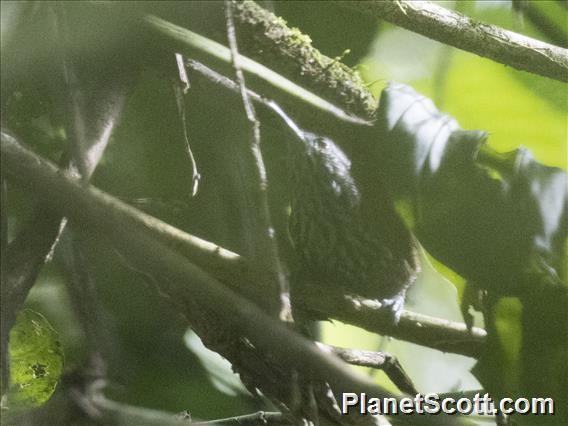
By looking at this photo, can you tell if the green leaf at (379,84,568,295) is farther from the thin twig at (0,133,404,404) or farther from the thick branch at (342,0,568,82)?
the thin twig at (0,133,404,404)

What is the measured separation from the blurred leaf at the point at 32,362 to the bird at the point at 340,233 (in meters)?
0.38

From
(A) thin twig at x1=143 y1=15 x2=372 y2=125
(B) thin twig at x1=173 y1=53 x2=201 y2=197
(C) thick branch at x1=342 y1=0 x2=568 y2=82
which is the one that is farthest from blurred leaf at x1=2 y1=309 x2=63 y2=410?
(C) thick branch at x1=342 y1=0 x2=568 y2=82

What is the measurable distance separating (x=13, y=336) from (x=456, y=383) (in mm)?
670

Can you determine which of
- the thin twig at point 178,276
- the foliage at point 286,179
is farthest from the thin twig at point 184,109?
the thin twig at point 178,276

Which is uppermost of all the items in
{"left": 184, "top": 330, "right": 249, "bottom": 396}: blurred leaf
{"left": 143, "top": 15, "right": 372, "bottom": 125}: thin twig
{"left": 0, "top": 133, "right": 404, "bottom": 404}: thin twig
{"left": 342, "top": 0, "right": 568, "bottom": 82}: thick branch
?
{"left": 342, "top": 0, "right": 568, "bottom": 82}: thick branch

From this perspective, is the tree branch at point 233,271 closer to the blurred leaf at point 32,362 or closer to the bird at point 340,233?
the bird at point 340,233

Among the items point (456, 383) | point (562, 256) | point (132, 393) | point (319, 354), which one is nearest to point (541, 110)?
point (562, 256)

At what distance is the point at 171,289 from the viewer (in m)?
0.95

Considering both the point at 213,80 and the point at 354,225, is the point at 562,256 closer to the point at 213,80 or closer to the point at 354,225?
the point at 354,225

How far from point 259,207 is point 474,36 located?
0.48m

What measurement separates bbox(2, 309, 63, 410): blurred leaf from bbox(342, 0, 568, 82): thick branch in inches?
26.9

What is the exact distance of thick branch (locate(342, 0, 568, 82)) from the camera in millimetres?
1113

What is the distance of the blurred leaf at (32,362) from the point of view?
88cm

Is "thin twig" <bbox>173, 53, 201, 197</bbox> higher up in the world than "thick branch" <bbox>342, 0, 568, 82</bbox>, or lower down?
lower down
